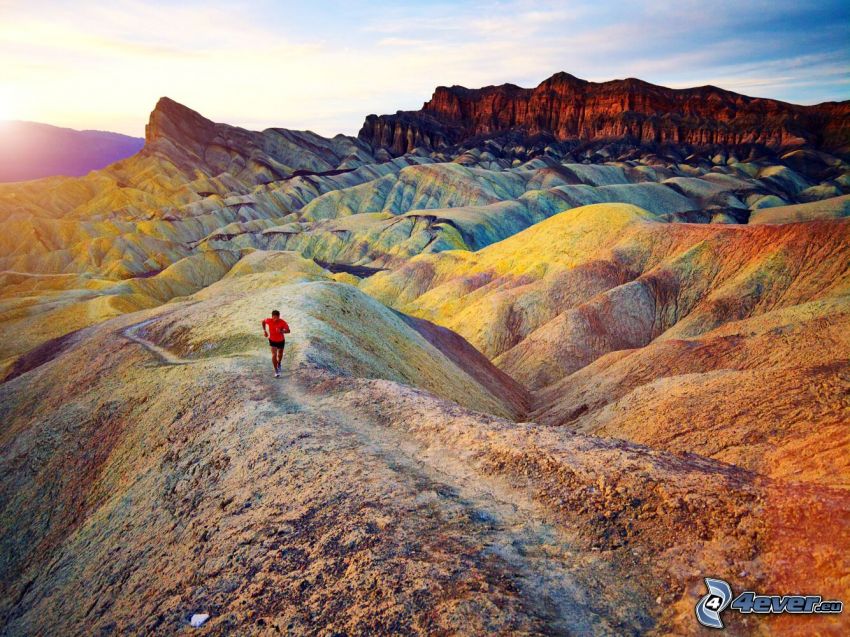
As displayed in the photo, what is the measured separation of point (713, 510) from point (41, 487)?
850 inches

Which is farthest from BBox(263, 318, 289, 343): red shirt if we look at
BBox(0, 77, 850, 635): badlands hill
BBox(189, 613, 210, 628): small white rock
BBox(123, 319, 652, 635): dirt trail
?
BBox(189, 613, 210, 628): small white rock

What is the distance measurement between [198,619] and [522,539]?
18.4 ft

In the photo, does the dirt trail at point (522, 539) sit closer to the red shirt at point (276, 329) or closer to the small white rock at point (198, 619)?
the small white rock at point (198, 619)

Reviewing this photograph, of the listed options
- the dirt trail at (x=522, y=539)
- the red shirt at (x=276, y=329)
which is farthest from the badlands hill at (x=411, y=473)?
the red shirt at (x=276, y=329)

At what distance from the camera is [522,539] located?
342 inches

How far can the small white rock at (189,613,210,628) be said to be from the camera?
26.6 feet

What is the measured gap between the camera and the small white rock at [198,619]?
8.12 m

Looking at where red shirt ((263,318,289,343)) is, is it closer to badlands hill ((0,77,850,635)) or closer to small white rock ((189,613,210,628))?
badlands hill ((0,77,850,635))

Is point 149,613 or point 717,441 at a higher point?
point 149,613

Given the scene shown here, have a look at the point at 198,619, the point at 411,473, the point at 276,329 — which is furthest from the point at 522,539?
the point at 276,329

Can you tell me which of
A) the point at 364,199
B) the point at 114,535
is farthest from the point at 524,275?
the point at 364,199

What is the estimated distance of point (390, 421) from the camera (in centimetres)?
1452

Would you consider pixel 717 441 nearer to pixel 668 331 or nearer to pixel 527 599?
pixel 527 599

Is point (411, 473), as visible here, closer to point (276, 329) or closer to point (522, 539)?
point (522, 539)
